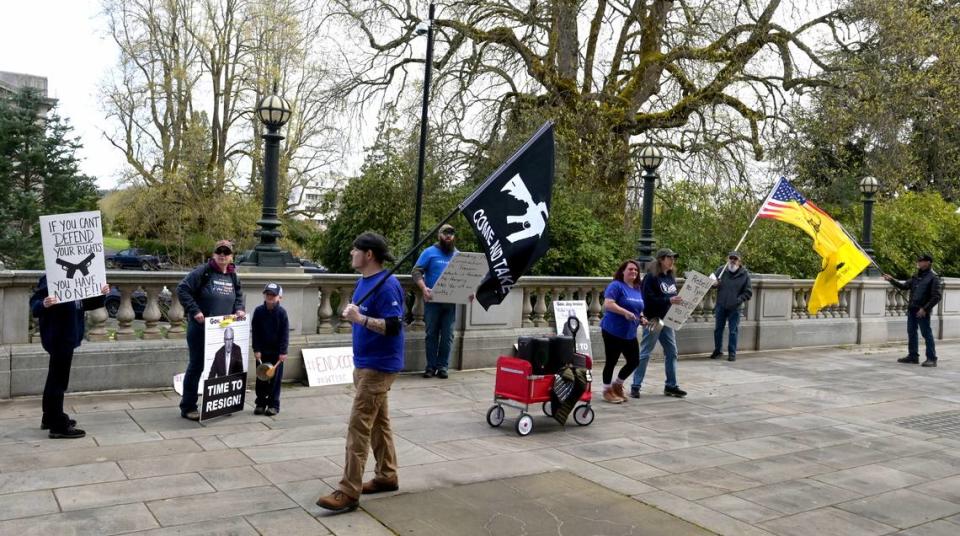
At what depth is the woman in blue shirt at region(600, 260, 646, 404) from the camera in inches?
366

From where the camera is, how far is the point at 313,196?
129ft

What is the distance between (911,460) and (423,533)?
5073 millimetres

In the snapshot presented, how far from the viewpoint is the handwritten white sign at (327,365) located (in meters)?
10.0

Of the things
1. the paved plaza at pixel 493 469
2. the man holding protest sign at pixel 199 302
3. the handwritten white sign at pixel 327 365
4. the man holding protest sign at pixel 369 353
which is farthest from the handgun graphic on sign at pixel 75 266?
the handwritten white sign at pixel 327 365

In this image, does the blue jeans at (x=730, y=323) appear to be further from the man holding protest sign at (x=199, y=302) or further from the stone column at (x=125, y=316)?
the stone column at (x=125, y=316)

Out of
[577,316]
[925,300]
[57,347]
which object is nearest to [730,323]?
[577,316]

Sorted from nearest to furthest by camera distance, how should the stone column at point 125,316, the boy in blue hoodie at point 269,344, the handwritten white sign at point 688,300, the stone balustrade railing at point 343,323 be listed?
the boy in blue hoodie at point 269,344 → the stone balustrade railing at point 343,323 → the stone column at point 125,316 → the handwritten white sign at point 688,300

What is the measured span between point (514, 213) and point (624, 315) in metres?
2.86

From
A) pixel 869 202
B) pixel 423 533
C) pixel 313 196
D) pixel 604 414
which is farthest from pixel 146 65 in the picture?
pixel 423 533

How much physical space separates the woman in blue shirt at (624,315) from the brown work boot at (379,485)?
4.06 meters

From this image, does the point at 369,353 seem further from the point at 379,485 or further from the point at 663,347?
the point at 663,347

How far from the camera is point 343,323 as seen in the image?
10.9 metres

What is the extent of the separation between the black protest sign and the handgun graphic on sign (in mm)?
1505

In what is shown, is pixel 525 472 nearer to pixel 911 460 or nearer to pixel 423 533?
pixel 423 533
